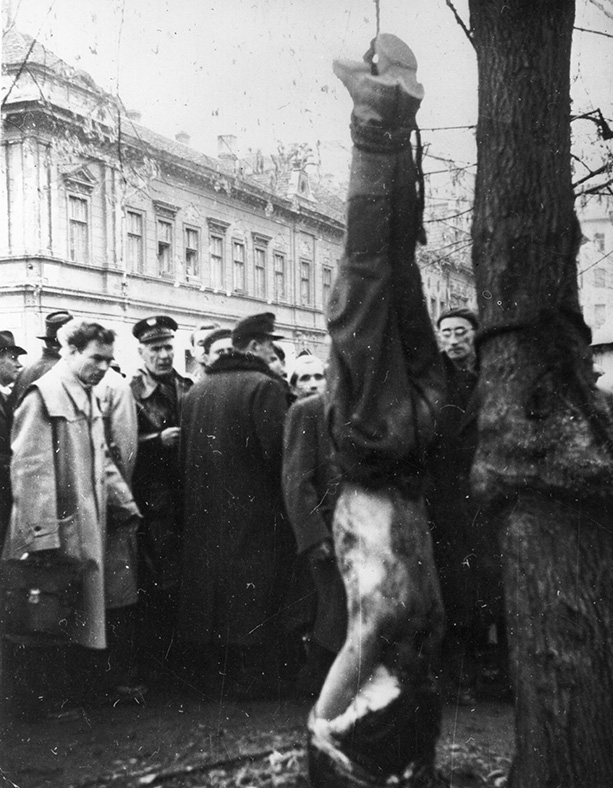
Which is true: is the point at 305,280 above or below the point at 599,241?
below

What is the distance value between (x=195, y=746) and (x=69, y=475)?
51.1 inches

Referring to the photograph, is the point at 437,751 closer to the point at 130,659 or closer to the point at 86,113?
the point at 130,659

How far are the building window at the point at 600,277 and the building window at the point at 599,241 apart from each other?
0.32 ft

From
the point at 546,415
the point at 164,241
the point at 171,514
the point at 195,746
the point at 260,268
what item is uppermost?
the point at 164,241

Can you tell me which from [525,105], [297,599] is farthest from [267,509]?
[525,105]

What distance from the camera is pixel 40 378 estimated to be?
4.55 metres

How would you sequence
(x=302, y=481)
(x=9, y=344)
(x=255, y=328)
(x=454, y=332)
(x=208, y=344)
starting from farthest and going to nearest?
(x=9, y=344), (x=208, y=344), (x=255, y=328), (x=302, y=481), (x=454, y=332)

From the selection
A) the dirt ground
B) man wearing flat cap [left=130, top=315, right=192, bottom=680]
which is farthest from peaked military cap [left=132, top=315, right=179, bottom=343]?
the dirt ground

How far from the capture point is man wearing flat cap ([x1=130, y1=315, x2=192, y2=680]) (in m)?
4.66

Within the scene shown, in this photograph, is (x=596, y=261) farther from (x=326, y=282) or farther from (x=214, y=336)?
(x=214, y=336)

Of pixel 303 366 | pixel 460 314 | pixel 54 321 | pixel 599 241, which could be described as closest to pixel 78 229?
pixel 54 321

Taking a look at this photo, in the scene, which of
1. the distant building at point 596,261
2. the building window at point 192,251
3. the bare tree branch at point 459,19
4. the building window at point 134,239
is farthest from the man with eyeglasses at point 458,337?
the building window at point 134,239

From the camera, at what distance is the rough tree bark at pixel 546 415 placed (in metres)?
2.90

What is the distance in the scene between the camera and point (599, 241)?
3.52 metres
